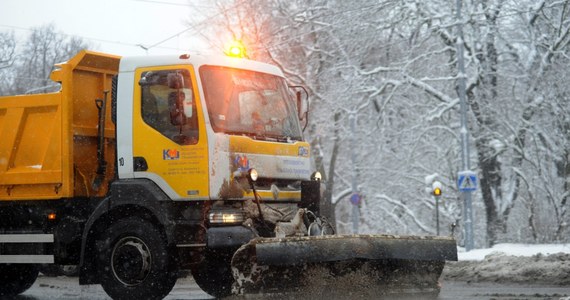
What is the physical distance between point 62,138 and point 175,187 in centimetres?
176

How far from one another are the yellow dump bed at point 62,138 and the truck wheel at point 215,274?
5.26ft

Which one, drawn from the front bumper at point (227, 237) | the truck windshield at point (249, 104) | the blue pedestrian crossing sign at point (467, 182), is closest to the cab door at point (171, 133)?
the truck windshield at point (249, 104)

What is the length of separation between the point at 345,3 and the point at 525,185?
8.90 meters

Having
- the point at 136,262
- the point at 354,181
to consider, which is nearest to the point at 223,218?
the point at 136,262

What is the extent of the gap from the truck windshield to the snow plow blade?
5.39 ft

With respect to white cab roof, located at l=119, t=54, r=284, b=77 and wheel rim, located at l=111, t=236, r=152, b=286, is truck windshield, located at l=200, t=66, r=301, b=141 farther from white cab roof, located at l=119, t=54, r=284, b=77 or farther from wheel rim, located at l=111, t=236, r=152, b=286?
wheel rim, located at l=111, t=236, r=152, b=286

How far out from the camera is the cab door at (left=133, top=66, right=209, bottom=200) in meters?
9.66

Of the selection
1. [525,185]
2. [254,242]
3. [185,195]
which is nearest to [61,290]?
[185,195]

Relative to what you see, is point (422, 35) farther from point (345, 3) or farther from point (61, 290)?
point (61, 290)

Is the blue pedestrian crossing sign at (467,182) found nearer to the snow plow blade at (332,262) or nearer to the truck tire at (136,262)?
the snow plow blade at (332,262)

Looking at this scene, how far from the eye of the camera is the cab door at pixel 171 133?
31.7 ft

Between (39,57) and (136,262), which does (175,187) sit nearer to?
Answer: (136,262)

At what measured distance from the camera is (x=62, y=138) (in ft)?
34.8

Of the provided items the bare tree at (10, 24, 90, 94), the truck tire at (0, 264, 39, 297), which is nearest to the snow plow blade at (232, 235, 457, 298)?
the truck tire at (0, 264, 39, 297)
